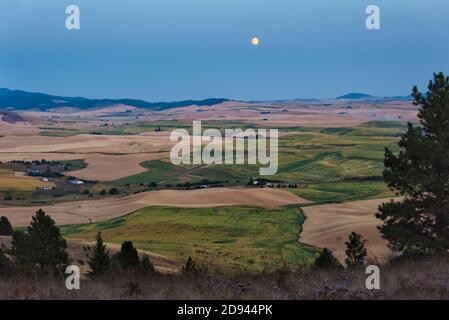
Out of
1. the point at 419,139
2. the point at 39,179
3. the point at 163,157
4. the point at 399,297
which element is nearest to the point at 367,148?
the point at 163,157

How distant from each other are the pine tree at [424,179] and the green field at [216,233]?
26550 millimetres

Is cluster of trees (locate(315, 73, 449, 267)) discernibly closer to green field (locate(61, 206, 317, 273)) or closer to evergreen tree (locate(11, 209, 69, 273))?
evergreen tree (locate(11, 209, 69, 273))

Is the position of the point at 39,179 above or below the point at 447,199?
below

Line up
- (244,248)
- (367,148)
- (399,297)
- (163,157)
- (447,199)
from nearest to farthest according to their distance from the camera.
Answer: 1. (399,297)
2. (447,199)
3. (244,248)
4. (163,157)
5. (367,148)

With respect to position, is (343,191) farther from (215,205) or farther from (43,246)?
(43,246)

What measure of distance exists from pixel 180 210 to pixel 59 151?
12192 centimetres

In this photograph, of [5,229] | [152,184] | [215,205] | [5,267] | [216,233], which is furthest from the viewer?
[152,184]

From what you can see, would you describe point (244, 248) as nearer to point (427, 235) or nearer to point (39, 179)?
point (427, 235)

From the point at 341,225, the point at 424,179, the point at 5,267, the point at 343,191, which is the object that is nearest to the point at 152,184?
the point at 343,191

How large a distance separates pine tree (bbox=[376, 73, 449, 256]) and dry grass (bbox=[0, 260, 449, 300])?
461 inches

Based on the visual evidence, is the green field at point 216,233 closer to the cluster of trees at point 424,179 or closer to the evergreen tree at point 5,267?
the evergreen tree at point 5,267

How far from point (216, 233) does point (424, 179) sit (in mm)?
53395

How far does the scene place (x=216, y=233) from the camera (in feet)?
241
